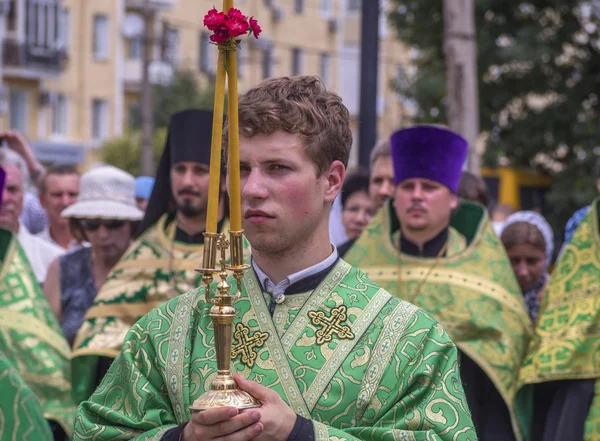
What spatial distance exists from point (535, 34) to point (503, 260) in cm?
1124

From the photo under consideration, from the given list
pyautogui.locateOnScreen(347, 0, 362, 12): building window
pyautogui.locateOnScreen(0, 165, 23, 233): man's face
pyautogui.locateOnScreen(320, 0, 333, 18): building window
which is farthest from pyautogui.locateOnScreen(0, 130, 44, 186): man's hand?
pyautogui.locateOnScreen(347, 0, 362, 12): building window

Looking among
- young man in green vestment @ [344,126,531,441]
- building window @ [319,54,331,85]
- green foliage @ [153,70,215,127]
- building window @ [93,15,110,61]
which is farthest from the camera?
building window @ [319,54,331,85]

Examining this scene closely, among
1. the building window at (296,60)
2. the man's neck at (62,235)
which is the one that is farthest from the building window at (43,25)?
the man's neck at (62,235)

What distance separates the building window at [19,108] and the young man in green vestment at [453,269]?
96.2 ft

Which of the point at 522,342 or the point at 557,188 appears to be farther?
the point at 557,188

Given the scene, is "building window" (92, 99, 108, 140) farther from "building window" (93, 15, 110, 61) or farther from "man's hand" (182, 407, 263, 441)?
"man's hand" (182, 407, 263, 441)

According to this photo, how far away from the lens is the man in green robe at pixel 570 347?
5.93 metres

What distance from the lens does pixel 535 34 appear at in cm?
1728

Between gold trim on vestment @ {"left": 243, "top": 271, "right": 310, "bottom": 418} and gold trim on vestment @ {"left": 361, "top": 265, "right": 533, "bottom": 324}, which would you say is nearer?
gold trim on vestment @ {"left": 243, "top": 271, "right": 310, "bottom": 418}

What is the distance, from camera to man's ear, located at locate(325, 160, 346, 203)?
363 centimetres

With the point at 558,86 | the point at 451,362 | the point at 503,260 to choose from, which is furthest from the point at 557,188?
the point at 451,362

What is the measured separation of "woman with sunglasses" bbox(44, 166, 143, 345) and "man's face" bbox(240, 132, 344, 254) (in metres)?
3.65

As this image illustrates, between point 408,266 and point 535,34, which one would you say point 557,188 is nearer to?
point 535,34

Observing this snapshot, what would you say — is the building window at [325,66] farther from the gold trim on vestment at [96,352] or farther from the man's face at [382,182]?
the gold trim on vestment at [96,352]
